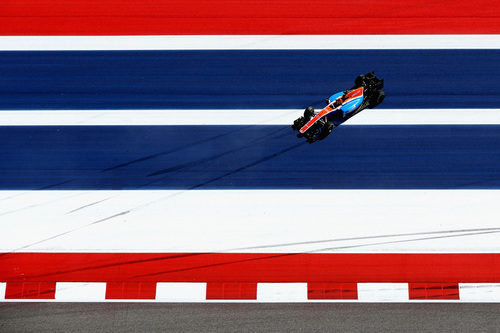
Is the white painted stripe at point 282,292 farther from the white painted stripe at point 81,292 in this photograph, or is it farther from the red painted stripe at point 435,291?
the white painted stripe at point 81,292

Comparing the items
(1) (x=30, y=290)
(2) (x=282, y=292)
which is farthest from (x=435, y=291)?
(1) (x=30, y=290)

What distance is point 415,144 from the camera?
423 cm

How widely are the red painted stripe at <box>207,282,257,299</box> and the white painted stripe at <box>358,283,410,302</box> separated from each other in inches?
43.2

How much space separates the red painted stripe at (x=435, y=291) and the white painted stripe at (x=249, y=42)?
2550 mm

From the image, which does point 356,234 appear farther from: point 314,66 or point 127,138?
point 127,138

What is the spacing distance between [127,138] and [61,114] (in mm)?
795

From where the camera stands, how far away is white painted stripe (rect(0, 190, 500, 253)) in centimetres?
408

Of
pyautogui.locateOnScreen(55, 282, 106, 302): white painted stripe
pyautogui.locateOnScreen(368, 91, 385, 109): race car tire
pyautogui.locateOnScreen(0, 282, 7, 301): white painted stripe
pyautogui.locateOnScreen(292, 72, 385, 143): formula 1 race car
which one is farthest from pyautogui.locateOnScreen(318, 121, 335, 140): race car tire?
pyautogui.locateOnScreen(0, 282, 7, 301): white painted stripe

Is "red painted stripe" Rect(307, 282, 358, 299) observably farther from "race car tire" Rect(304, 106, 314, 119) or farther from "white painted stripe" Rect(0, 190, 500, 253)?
"race car tire" Rect(304, 106, 314, 119)

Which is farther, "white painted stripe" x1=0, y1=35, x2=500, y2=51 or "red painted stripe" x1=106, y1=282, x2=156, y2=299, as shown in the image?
"white painted stripe" x1=0, y1=35, x2=500, y2=51

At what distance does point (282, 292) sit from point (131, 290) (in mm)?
1560

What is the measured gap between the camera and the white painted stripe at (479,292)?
400cm
